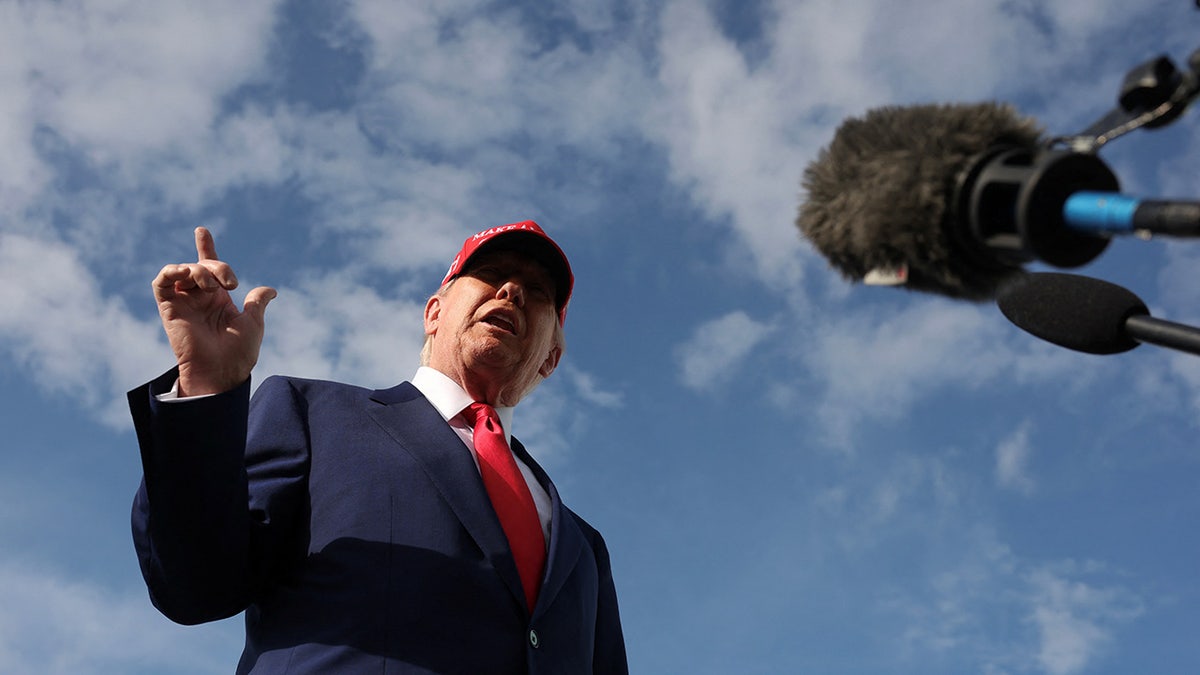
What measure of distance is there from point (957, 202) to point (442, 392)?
104 inches

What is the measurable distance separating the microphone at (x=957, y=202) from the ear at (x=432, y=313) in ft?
9.19

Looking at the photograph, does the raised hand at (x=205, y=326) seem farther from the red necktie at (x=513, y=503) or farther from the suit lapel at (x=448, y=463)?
the red necktie at (x=513, y=503)

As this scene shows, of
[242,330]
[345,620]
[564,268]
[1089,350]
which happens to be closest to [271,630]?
[345,620]

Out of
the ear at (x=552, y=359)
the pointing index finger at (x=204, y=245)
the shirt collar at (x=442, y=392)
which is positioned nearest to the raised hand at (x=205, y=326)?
the pointing index finger at (x=204, y=245)

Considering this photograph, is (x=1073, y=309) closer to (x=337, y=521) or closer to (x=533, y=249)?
(x=337, y=521)

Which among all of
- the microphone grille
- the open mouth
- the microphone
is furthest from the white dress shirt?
the microphone

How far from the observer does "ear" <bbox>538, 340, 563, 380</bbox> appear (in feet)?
16.5

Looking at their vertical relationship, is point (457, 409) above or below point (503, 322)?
below

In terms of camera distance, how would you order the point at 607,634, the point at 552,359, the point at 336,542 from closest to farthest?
the point at 336,542, the point at 607,634, the point at 552,359

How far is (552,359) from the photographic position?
5.10 m

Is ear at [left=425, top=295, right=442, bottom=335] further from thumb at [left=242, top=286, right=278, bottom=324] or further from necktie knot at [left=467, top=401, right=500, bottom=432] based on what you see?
thumb at [left=242, top=286, right=278, bottom=324]

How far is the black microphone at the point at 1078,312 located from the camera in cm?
224

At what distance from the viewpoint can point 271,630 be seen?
10.6ft

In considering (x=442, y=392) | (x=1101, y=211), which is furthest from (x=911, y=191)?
(x=442, y=392)
